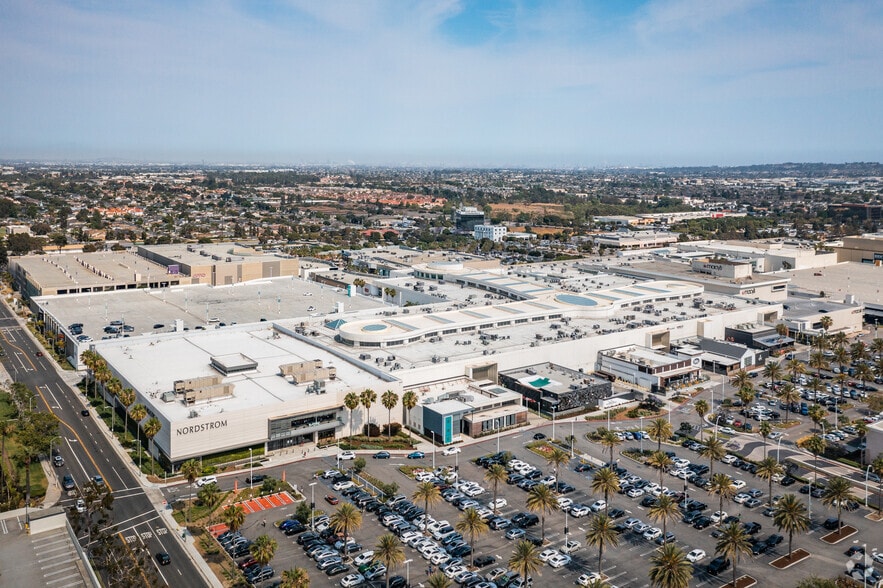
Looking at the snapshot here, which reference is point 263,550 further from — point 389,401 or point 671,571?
point 389,401

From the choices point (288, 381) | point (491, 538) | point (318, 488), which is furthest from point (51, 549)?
point (288, 381)

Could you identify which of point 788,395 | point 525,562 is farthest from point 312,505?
point 788,395

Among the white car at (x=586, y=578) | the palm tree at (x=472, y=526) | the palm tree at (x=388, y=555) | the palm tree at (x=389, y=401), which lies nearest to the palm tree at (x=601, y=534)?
the white car at (x=586, y=578)

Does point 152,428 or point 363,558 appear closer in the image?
point 363,558

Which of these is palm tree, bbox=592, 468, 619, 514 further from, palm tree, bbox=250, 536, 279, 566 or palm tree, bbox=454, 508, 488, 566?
palm tree, bbox=250, 536, 279, 566

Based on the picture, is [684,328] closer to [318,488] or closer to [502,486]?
[502,486]

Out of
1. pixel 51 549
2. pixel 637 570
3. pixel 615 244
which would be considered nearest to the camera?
pixel 51 549

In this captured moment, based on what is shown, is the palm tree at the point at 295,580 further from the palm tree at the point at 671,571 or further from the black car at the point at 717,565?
the black car at the point at 717,565
